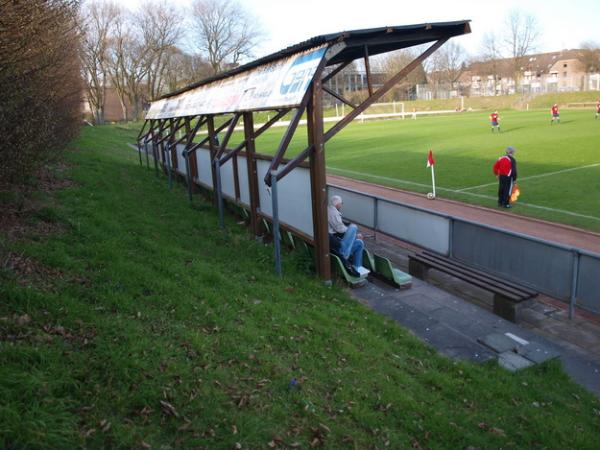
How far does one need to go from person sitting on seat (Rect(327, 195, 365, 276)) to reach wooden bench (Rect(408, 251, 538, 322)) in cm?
129

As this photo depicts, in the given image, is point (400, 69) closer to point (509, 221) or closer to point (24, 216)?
point (509, 221)

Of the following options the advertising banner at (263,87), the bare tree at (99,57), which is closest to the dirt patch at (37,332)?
the advertising banner at (263,87)

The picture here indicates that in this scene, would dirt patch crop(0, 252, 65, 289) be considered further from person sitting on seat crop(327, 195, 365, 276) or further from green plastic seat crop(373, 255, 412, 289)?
green plastic seat crop(373, 255, 412, 289)

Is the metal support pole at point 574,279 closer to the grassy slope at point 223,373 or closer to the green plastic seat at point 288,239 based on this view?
the grassy slope at point 223,373

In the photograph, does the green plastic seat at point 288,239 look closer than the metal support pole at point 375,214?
Yes

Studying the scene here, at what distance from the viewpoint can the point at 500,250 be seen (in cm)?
828

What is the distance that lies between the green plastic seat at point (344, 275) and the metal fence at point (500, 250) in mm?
2285

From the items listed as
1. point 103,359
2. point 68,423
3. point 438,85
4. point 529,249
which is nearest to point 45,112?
point 103,359

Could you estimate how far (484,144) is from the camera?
27.1 meters

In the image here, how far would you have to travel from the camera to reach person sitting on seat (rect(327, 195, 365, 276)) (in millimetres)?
7887

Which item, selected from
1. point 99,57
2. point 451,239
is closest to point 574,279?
point 451,239

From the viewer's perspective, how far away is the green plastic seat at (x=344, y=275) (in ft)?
25.4

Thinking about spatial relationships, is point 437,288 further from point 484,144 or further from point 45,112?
point 484,144

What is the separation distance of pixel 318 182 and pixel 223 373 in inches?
148
